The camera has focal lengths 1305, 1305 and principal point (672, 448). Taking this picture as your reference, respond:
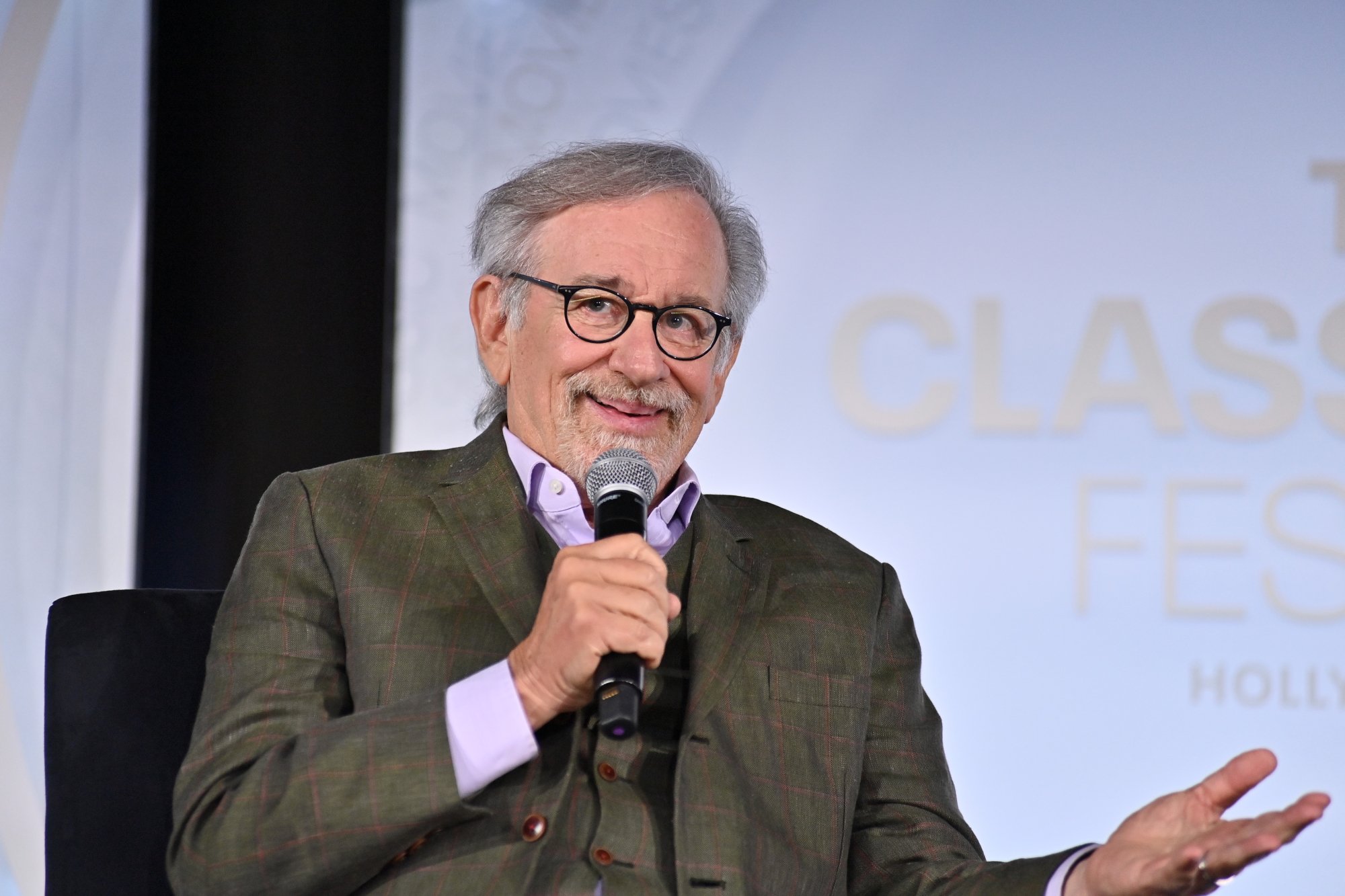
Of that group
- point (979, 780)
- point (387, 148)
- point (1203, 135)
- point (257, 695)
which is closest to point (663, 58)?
point (387, 148)

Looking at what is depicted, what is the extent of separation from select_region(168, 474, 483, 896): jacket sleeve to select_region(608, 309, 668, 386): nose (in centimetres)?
52

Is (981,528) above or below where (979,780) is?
above

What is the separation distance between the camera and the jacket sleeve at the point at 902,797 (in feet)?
5.73

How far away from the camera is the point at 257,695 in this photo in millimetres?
1547

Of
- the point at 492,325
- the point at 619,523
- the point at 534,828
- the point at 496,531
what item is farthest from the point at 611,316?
the point at 534,828

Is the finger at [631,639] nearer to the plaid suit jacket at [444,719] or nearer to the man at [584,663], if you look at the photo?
the man at [584,663]

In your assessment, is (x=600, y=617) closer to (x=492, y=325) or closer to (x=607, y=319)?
(x=607, y=319)

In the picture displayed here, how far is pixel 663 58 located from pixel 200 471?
1.67m

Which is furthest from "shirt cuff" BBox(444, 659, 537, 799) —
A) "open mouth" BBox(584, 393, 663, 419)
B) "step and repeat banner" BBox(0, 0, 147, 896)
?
"step and repeat banner" BBox(0, 0, 147, 896)

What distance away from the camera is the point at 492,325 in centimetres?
197

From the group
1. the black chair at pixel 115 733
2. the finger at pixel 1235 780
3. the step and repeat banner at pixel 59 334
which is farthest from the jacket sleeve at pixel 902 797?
the step and repeat banner at pixel 59 334

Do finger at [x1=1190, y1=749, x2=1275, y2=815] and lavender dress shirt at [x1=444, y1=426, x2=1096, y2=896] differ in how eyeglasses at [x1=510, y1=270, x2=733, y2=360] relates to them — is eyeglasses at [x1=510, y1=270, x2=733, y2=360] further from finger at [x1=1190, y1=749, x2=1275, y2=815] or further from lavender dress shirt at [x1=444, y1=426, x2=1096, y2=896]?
finger at [x1=1190, y1=749, x2=1275, y2=815]

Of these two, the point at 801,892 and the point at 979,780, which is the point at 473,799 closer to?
the point at 801,892

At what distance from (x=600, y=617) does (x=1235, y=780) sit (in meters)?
0.69
